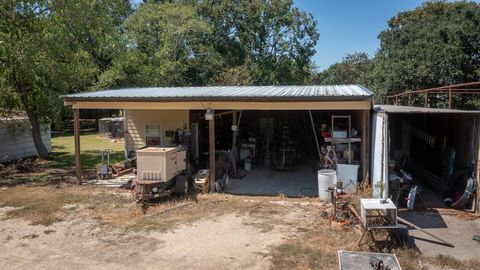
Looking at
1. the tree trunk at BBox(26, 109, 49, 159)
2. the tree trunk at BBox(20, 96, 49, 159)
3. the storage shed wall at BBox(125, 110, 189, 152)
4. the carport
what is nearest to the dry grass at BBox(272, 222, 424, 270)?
the carport

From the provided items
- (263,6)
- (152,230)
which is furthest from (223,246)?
(263,6)

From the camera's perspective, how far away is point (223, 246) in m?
7.07

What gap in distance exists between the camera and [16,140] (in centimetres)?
1669

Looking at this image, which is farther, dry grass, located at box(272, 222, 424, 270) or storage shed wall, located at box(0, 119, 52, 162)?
storage shed wall, located at box(0, 119, 52, 162)

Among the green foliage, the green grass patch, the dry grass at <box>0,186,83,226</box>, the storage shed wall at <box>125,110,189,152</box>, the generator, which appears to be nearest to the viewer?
the dry grass at <box>0,186,83,226</box>

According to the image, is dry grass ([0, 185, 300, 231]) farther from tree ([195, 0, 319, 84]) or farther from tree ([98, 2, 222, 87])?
tree ([195, 0, 319, 84])

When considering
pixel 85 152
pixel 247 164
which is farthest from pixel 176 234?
pixel 85 152

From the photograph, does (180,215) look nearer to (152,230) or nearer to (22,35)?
(152,230)

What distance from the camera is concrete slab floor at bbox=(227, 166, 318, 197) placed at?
1085cm

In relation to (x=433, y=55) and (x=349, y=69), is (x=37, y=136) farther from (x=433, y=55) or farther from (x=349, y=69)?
(x=349, y=69)

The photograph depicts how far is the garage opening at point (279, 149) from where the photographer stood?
10.7 m

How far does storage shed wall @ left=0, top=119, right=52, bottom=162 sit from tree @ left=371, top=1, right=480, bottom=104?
19.2 m

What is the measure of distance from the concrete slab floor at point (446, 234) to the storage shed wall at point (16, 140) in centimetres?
1480

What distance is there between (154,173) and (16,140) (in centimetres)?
1020
